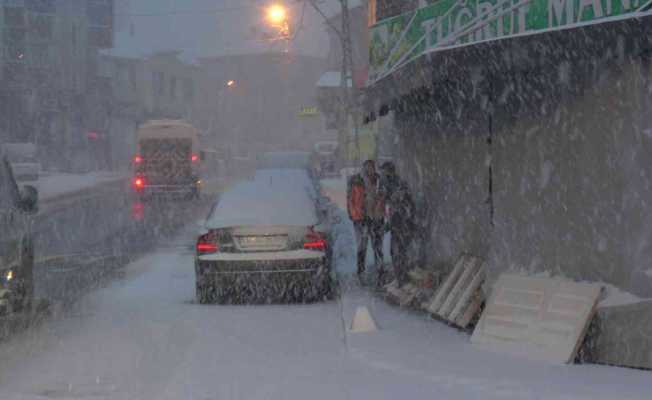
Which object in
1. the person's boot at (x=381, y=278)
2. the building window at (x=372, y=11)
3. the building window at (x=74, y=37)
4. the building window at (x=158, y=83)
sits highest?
the building window at (x=74, y=37)

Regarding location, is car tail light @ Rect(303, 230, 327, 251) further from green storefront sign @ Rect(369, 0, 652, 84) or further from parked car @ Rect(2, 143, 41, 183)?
parked car @ Rect(2, 143, 41, 183)

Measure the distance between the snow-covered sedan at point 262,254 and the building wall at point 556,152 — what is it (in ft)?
5.62

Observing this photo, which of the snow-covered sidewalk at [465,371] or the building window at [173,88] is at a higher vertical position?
the building window at [173,88]

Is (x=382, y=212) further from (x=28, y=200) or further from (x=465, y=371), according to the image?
(x=465, y=371)

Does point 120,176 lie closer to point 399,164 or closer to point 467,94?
point 399,164

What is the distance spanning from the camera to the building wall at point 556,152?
7.26 metres

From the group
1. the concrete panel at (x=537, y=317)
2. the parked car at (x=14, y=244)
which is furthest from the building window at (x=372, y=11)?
the concrete panel at (x=537, y=317)

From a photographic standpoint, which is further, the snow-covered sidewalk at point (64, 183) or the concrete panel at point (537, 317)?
the snow-covered sidewalk at point (64, 183)

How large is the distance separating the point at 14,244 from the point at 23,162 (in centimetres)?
3497

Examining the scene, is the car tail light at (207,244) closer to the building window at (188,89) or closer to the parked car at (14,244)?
the parked car at (14,244)

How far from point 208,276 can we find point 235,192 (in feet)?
5.43

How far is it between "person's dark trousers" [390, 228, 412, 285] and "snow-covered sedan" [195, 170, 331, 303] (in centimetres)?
118

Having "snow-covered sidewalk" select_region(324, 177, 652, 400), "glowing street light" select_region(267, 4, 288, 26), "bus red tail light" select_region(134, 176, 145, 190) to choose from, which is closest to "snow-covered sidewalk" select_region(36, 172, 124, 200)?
"bus red tail light" select_region(134, 176, 145, 190)

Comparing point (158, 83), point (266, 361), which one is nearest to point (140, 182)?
point (266, 361)
